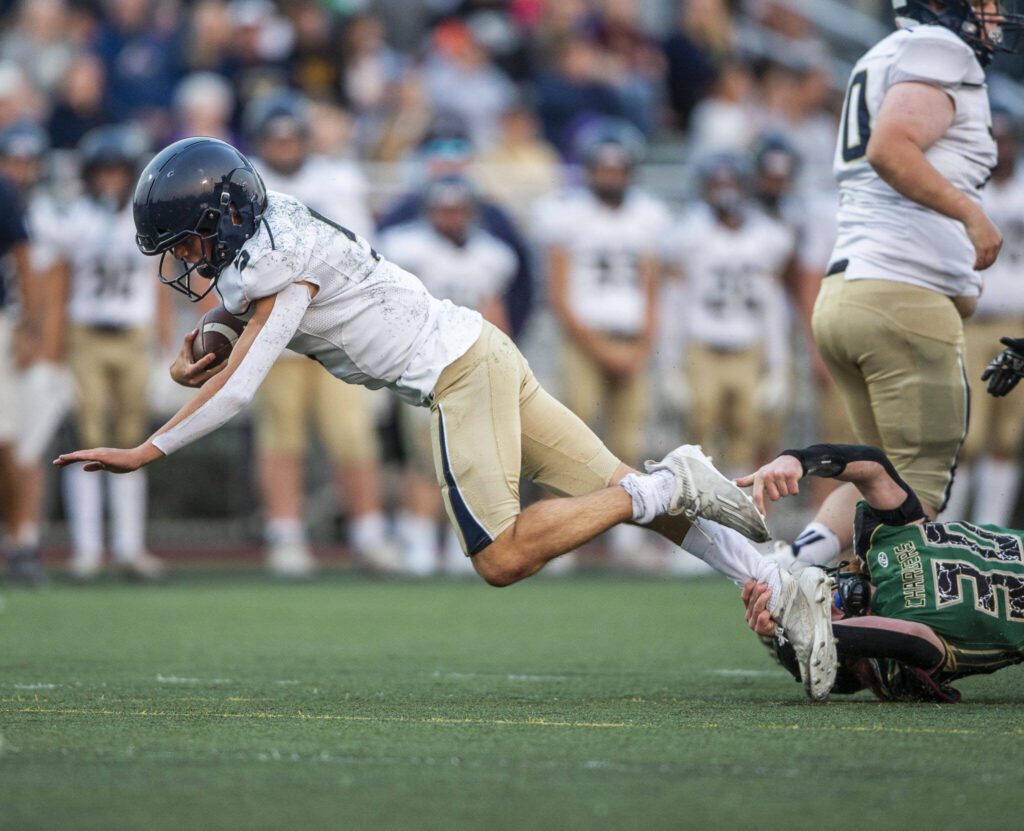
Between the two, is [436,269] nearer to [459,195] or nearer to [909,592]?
[459,195]

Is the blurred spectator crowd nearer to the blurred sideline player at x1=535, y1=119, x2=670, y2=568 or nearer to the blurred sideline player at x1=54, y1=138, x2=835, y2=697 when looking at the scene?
the blurred sideline player at x1=535, y1=119, x2=670, y2=568

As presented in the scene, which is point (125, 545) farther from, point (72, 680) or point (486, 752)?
point (486, 752)

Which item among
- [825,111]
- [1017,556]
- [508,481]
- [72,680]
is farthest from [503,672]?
[825,111]

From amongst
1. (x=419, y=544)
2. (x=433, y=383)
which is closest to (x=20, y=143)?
(x=419, y=544)

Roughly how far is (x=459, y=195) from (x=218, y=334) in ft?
16.5

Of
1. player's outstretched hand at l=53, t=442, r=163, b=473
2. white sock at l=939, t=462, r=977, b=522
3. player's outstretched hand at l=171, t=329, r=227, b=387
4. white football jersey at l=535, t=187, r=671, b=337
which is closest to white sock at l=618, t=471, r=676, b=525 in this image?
player's outstretched hand at l=171, t=329, r=227, b=387

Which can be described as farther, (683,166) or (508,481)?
(683,166)

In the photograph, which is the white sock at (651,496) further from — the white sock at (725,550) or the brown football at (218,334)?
the brown football at (218,334)

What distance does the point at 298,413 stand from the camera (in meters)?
9.64

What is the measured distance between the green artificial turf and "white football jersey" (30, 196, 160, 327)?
297cm

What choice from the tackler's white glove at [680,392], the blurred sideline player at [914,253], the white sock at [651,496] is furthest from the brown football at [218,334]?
the tackler's white glove at [680,392]

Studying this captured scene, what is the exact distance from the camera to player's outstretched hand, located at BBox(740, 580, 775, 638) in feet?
15.0

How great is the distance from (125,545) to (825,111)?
6.41 m

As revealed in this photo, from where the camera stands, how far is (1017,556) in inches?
181
